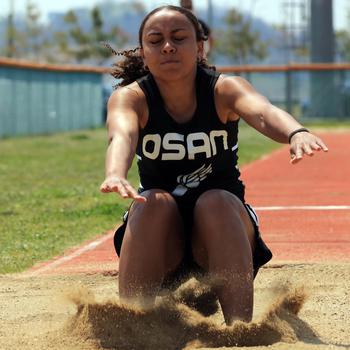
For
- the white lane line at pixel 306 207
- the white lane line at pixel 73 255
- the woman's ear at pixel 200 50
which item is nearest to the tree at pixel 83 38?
the white lane line at pixel 306 207

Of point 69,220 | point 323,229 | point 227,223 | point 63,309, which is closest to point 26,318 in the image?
point 63,309

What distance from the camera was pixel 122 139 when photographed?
4.74 m

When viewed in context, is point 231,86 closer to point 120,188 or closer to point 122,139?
point 122,139

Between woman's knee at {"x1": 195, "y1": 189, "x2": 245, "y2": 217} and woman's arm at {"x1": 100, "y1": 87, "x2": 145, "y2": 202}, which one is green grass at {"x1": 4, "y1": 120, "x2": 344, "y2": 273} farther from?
woman's knee at {"x1": 195, "y1": 189, "x2": 245, "y2": 217}

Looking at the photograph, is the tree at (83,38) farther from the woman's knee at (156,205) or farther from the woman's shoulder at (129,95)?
the woman's knee at (156,205)

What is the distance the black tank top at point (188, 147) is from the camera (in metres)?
5.07

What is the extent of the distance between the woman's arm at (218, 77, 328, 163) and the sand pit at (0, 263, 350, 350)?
871 mm

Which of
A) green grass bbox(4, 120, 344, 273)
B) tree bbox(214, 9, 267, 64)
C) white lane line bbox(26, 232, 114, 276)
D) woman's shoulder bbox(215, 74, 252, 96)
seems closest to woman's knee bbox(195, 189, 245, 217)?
woman's shoulder bbox(215, 74, 252, 96)

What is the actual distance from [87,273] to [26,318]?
156cm

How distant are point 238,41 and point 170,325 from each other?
4961 cm

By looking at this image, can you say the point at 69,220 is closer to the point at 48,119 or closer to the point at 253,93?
the point at 253,93

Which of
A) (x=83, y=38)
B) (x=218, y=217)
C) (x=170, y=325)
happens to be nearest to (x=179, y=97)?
(x=218, y=217)

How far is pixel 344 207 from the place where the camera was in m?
10.4

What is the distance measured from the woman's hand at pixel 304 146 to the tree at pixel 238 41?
4895cm
